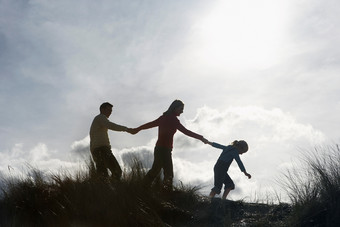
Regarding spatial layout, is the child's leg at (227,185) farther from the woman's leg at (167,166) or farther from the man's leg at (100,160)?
the man's leg at (100,160)

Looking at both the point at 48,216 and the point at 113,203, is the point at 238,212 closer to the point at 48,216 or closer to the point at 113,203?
the point at 113,203

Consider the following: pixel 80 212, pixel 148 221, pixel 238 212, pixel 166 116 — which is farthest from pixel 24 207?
pixel 238 212

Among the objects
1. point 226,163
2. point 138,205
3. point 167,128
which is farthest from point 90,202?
point 226,163

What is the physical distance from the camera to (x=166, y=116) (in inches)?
368

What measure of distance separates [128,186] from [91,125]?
170 cm

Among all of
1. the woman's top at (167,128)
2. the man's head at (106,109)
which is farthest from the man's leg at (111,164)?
the woman's top at (167,128)

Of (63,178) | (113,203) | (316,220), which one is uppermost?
(63,178)

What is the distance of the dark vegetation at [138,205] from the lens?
277 inches

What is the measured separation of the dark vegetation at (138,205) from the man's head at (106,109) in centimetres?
114

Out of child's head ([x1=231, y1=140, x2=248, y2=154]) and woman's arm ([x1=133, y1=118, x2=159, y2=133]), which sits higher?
woman's arm ([x1=133, y1=118, x2=159, y2=133])

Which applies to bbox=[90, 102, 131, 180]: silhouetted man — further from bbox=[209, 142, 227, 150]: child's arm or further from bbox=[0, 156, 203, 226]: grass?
bbox=[209, 142, 227, 150]: child's arm

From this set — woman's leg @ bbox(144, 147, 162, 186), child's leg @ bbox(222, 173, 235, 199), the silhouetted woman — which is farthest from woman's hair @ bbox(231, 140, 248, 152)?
woman's leg @ bbox(144, 147, 162, 186)

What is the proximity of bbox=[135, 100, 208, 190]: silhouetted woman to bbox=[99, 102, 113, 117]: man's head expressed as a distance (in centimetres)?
108

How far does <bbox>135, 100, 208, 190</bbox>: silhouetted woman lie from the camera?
910 cm
